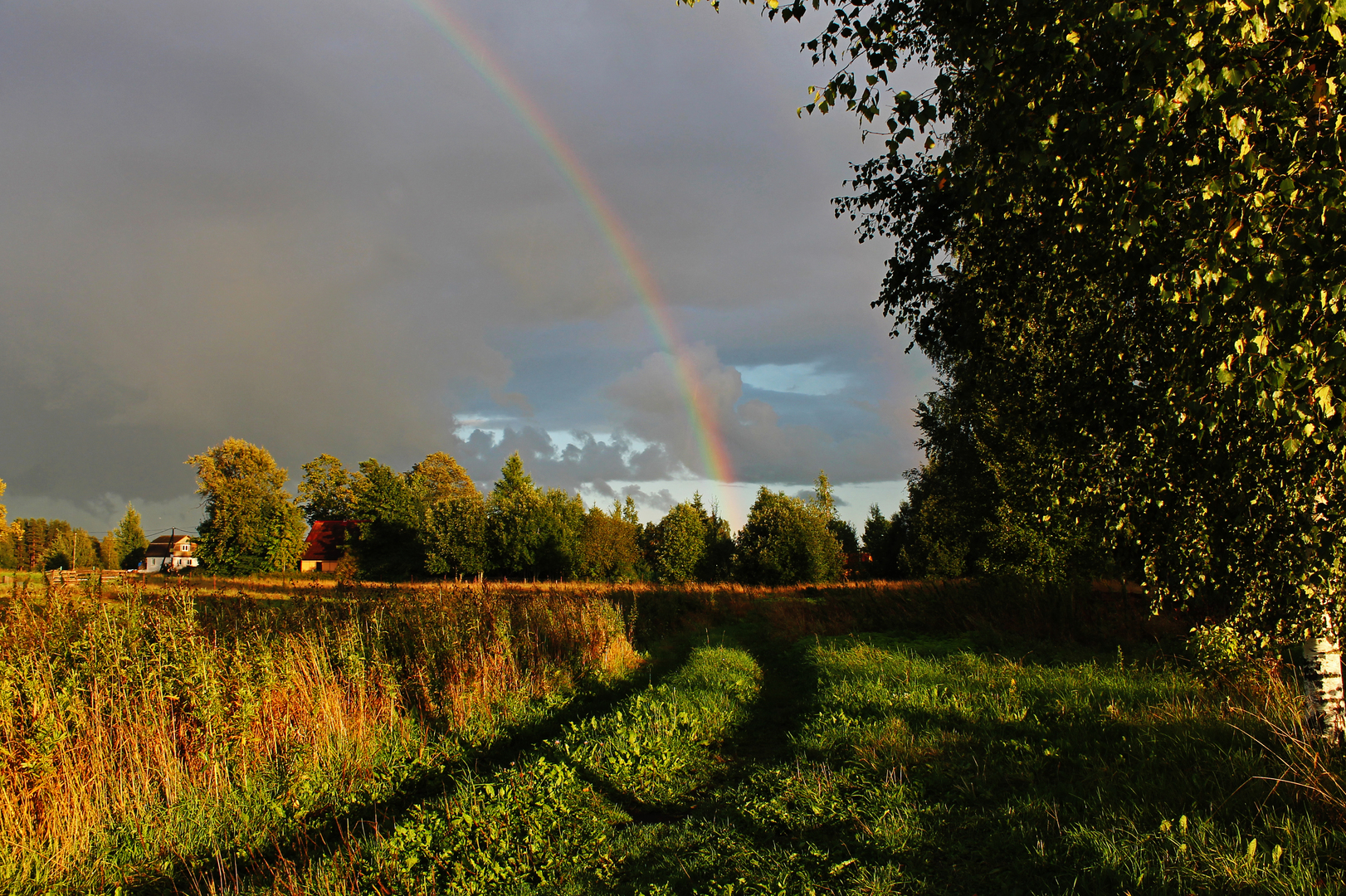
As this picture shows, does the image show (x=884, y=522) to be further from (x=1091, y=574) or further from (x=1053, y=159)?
(x=1053, y=159)

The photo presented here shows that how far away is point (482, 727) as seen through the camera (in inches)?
356

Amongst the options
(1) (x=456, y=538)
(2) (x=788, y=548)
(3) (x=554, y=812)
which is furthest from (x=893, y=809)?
(1) (x=456, y=538)

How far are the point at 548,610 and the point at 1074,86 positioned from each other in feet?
48.3

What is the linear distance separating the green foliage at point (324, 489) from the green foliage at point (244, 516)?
976 cm

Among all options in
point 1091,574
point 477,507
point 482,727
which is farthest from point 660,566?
point 482,727

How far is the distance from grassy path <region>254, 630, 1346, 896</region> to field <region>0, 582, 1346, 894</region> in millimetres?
25

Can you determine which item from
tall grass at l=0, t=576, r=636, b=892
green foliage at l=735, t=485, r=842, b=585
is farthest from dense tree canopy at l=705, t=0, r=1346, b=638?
green foliage at l=735, t=485, r=842, b=585

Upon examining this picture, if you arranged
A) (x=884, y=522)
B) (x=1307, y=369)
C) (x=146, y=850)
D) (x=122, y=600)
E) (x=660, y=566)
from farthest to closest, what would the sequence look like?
(x=884, y=522), (x=660, y=566), (x=122, y=600), (x=146, y=850), (x=1307, y=369)

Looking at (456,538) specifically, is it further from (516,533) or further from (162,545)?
(162,545)

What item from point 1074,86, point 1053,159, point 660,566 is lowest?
point 660,566

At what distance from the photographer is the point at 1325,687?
5.68 m

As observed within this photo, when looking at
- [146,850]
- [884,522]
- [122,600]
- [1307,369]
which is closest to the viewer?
[1307,369]

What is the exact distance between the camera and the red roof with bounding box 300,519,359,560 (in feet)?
242

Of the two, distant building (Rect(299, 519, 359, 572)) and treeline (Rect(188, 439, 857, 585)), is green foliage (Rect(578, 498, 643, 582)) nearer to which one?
treeline (Rect(188, 439, 857, 585))
